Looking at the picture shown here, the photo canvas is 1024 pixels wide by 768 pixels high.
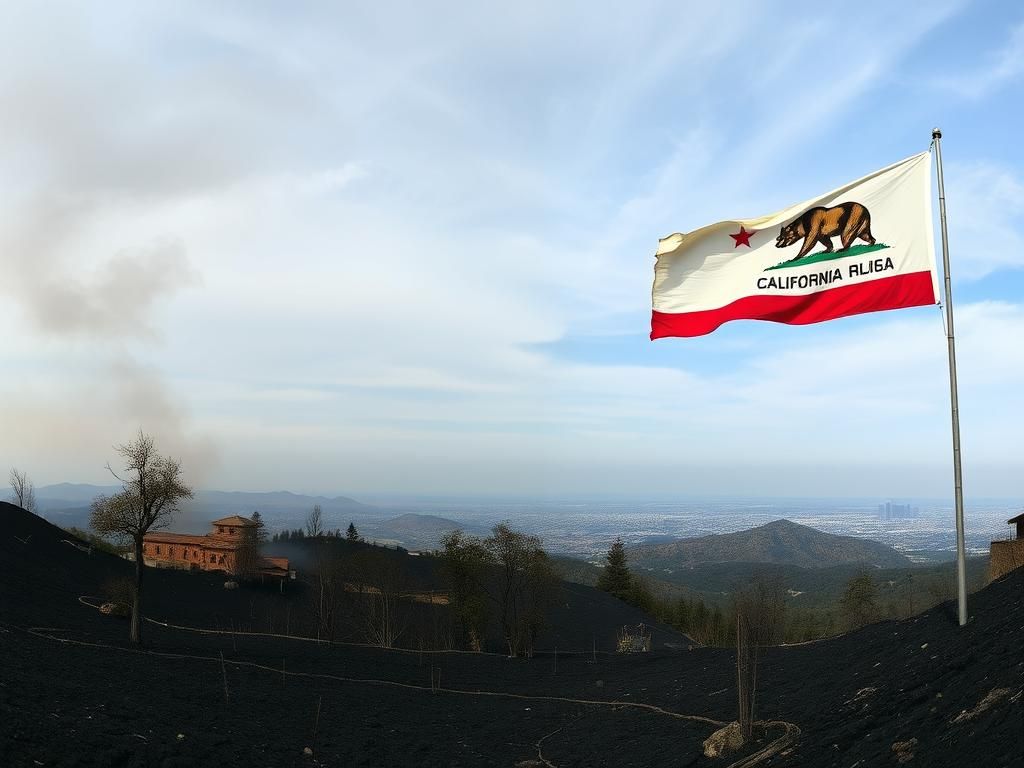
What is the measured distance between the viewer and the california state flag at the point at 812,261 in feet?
39.9

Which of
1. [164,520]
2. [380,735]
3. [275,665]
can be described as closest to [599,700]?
[380,735]

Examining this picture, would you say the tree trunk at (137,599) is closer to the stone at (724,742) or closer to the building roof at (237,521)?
the stone at (724,742)

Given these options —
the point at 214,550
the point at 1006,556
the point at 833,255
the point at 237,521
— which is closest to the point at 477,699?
the point at 1006,556

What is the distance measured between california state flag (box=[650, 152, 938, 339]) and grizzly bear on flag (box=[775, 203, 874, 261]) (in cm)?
2

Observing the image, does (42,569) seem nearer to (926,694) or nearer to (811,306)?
(811,306)

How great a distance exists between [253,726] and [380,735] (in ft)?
11.0

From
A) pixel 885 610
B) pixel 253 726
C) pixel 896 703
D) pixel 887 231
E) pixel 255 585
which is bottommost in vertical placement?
pixel 885 610

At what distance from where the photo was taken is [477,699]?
25922mm

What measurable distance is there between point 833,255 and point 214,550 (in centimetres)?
6621

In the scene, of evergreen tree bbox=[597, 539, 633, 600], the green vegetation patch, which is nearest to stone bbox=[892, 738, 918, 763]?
the green vegetation patch

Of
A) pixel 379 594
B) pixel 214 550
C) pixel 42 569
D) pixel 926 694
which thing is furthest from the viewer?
pixel 214 550

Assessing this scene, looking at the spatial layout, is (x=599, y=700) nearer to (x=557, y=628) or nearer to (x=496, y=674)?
(x=496, y=674)

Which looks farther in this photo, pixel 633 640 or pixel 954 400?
pixel 633 640

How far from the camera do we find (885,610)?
85.9 meters
